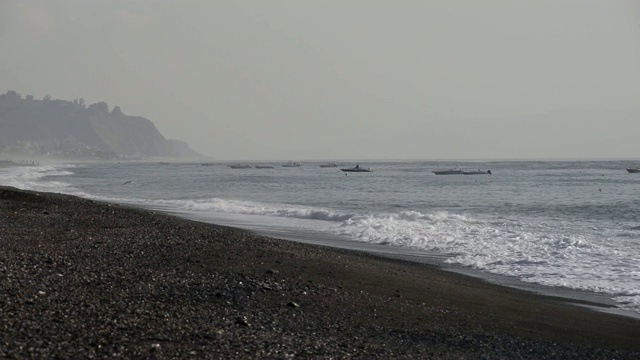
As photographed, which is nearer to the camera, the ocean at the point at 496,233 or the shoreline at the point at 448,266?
the shoreline at the point at 448,266

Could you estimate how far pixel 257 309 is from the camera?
10391mm

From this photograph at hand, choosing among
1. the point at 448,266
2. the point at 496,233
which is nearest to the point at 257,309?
the point at 448,266

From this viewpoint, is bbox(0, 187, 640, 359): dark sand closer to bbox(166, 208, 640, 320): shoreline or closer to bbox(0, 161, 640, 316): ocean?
bbox(166, 208, 640, 320): shoreline

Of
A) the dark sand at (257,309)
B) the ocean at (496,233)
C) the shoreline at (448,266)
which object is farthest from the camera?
the ocean at (496,233)

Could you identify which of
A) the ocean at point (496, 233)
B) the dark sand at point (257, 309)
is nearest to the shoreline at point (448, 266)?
the ocean at point (496, 233)

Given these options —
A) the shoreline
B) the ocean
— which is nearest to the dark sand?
the shoreline

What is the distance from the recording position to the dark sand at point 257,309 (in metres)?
8.40

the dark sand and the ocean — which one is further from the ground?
the dark sand

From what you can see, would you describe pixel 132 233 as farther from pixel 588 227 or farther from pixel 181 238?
pixel 588 227

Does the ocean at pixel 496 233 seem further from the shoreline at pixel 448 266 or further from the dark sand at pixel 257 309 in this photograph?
the dark sand at pixel 257 309

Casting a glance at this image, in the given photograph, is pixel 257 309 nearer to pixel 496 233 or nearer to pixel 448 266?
pixel 448 266

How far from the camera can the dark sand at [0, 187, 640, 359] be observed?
840 centimetres

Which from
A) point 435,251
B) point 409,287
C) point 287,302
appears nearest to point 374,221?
point 435,251

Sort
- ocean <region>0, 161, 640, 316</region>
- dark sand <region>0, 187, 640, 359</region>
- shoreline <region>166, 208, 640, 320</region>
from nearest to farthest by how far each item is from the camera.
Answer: dark sand <region>0, 187, 640, 359</region> → shoreline <region>166, 208, 640, 320</region> → ocean <region>0, 161, 640, 316</region>
